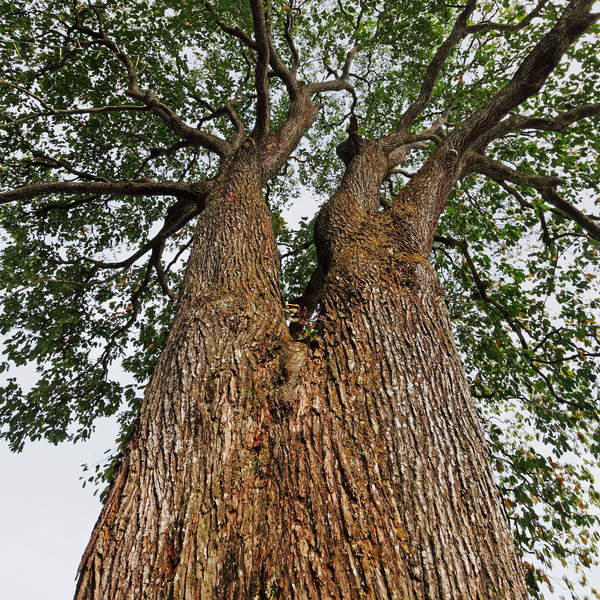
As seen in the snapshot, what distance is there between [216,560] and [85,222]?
311 inches

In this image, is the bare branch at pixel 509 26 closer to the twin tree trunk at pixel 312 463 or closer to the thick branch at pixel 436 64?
the thick branch at pixel 436 64

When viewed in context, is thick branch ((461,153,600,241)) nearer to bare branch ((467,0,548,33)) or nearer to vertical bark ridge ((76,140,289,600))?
vertical bark ridge ((76,140,289,600))

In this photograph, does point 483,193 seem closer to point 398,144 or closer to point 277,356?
point 398,144

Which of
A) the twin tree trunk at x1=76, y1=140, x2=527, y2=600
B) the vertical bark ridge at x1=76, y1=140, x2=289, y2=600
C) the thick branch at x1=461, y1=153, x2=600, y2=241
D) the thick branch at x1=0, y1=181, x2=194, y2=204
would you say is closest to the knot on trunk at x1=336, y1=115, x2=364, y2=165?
the thick branch at x1=461, y1=153, x2=600, y2=241

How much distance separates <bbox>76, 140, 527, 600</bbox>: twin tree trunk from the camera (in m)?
1.48

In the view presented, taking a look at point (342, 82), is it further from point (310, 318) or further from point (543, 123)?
point (310, 318)

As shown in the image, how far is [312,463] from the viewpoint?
1.78m

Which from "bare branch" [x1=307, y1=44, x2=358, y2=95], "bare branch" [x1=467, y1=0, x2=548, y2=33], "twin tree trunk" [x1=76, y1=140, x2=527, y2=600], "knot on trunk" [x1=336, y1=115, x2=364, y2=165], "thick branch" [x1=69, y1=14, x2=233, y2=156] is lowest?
"twin tree trunk" [x1=76, y1=140, x2=527, y2=600]

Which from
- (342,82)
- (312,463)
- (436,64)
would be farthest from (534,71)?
(342,82)

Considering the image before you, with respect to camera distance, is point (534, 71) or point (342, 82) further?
point (342, 82)

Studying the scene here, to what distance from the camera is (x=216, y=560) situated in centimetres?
157

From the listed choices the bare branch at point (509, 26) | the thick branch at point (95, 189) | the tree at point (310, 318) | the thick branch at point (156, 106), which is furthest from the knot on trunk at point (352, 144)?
the bare branch at point (509, 26)

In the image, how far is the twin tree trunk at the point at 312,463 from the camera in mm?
1476

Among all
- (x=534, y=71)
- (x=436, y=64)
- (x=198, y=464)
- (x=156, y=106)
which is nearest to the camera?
(x=198, y=464)
